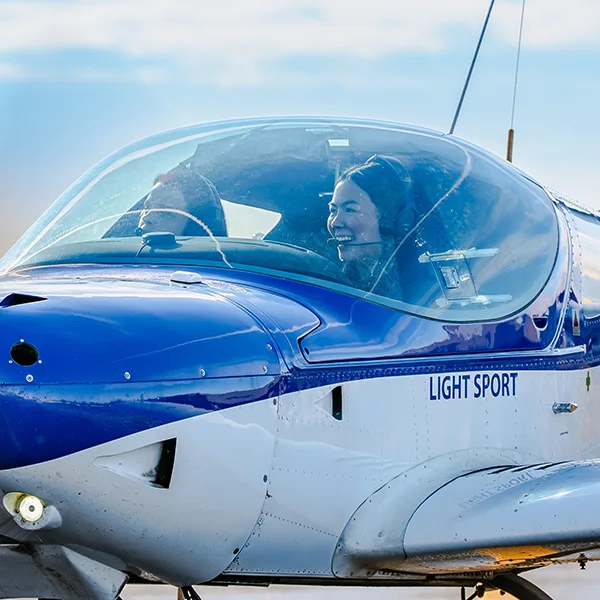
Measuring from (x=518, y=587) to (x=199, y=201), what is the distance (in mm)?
2136

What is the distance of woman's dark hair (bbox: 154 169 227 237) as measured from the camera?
16.6ft

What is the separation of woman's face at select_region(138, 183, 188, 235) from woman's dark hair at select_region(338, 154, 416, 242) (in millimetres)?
659

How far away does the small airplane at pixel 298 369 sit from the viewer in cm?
399

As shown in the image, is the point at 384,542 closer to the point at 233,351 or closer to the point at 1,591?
the point at 233,351

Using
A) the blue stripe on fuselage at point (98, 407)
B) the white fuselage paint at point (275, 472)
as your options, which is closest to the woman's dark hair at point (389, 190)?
the white fuselage paint at point (275, 472)

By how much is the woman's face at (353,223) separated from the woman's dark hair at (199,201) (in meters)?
0.43

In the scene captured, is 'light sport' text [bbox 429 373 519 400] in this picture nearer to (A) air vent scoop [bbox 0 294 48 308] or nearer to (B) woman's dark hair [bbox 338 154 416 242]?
(B) woman's dark hair [bbox 338 154 416 242]

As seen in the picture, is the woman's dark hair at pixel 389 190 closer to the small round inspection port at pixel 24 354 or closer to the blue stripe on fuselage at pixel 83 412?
the blue stripe on fuselage at pixel 83 412

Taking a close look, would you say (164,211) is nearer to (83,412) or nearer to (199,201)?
(199,201)

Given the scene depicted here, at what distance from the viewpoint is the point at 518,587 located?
5621mm

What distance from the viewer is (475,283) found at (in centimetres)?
519

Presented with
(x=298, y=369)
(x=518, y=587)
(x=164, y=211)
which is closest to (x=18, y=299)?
(x=298, y=369)

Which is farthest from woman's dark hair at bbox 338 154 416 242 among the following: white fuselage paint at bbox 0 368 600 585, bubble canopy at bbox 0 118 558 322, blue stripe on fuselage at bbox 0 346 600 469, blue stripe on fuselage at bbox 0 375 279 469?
blue stripe on fuselage at bbox 0 375 279 469

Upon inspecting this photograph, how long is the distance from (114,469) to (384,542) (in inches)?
43.6
